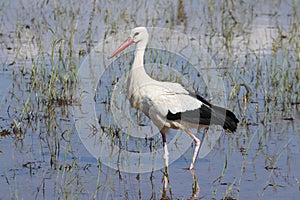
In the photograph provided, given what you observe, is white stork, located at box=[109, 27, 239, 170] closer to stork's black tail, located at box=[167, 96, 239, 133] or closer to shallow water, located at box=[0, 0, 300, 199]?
stork's black tail, located at box=[167, 96, 239, 133]

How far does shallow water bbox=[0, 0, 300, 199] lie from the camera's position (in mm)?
5625

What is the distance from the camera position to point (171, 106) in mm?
6266

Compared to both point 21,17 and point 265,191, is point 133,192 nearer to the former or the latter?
point 265,191

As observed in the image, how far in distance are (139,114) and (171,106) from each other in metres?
1.14

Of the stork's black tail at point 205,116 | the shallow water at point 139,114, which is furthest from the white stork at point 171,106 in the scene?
the shallow water at point 139,114

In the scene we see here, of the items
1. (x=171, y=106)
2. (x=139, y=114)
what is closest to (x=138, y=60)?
(x=171, y=106)

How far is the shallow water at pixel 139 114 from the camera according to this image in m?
5.62

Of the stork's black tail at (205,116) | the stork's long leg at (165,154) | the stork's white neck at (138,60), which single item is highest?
the stork's white neck at (138,60)

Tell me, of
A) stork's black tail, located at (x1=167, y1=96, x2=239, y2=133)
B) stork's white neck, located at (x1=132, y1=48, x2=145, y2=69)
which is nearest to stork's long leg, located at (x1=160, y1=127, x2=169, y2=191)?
stork's black tail, located at (x1=167, y1=96, x2=239, y2=133)

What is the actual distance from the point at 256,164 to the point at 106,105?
82.3 inches

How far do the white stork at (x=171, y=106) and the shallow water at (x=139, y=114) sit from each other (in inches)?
12.4

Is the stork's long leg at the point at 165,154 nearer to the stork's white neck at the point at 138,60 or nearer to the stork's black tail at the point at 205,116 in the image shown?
the stork's black tail at the point at 205,116

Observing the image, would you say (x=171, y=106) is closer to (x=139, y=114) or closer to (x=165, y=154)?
(x=165, y=154)

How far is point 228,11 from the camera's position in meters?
11.4
